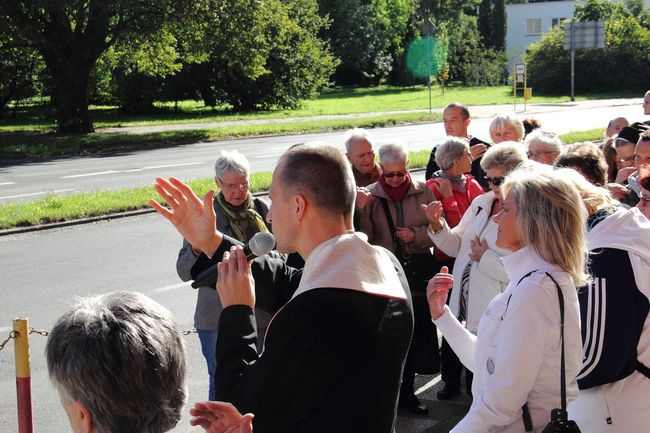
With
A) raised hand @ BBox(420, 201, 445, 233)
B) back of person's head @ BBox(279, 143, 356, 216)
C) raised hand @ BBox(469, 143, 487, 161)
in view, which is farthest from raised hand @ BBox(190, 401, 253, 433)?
raised hand @ BBox(469, 143, 487, 161)

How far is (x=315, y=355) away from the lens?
8.14 ft

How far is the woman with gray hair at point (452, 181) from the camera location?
663 cm

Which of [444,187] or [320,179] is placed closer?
[320,179]

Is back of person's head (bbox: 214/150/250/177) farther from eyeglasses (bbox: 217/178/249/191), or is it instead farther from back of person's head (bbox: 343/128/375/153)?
back of person's head (bbox: 343/128/375/153)

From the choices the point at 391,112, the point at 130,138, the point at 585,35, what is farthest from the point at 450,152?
the point at 585,35

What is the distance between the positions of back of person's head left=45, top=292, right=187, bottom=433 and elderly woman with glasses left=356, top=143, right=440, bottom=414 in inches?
149

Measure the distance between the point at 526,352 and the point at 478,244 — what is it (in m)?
2.44

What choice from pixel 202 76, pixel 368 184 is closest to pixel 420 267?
pixel 368 184

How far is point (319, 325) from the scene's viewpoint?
2.50 m

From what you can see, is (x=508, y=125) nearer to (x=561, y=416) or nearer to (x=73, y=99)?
(x=561, y=416)

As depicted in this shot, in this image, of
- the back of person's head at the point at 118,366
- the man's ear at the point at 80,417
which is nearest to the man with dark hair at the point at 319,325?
the back of person's head at the point at 118,366

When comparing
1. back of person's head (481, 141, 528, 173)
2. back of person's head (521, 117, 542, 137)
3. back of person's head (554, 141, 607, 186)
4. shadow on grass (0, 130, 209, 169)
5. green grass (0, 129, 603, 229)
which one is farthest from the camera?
shadow on grass (0, 130, 209, 169)

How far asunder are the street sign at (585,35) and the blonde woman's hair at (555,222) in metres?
47.1

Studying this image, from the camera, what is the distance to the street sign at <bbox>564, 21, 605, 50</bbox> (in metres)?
47.3
